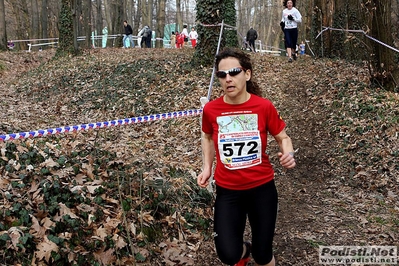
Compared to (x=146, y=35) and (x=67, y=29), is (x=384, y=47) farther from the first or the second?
(x=146, y=35)

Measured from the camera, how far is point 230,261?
3439 mm

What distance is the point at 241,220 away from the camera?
352 cm

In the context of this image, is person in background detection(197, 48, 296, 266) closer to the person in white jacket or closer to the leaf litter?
the leaf litter

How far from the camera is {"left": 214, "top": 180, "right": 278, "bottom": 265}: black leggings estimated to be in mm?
3430

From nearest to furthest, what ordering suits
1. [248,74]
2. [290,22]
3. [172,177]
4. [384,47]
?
1. [248,74]
2. [172,177]
3. [384,47]
4. [290,22]

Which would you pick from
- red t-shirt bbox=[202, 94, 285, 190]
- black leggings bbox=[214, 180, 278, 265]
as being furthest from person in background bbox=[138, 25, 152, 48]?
black leggings bbox=[214, 180, 278, 265]

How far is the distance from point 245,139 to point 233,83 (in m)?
0.49

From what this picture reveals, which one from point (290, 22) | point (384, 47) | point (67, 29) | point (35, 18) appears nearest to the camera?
point (384, 47)

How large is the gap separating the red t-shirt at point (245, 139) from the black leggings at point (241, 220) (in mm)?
82

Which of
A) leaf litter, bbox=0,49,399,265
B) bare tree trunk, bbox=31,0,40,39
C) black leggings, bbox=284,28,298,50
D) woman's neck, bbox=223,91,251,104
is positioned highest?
bare tree trunk, bbox=31,0,40,39

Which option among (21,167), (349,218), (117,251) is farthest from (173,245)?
(349,218)

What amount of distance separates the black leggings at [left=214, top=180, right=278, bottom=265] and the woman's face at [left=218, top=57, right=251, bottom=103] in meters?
0.80

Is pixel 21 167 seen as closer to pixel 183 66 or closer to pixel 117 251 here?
pixel 117 251

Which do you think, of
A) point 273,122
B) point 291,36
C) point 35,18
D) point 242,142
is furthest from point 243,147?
point 35,18
